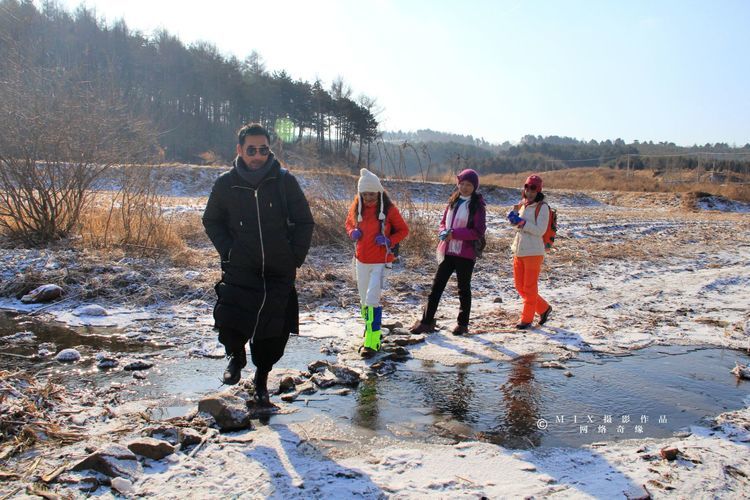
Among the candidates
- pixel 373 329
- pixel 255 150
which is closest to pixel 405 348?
pixel 373 329

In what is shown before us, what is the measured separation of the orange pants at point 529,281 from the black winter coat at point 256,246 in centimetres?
326

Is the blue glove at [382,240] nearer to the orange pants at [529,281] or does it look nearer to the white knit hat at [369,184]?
the white knit hat at [369,184]

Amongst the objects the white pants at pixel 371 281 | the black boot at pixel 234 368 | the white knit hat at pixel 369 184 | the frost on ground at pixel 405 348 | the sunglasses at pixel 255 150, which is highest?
the sunglasses at pixel 255 150

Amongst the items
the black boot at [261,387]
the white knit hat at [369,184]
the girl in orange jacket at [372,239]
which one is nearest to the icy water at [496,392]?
the black boot at [261,387]

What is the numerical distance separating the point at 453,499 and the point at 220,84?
57.3 metres

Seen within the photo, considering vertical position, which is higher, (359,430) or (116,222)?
(116,222)

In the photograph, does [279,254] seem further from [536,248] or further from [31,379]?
[536,248]

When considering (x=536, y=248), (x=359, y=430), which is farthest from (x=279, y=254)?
(x=536, y=248)

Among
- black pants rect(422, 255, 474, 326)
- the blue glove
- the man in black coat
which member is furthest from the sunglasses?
black pants rect(422, 255, 474, 326)

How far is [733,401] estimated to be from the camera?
418 centimetres

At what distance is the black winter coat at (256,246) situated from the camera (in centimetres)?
362

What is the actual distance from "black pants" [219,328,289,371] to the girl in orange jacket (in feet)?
4.87

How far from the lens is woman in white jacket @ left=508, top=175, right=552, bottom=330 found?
236 inches

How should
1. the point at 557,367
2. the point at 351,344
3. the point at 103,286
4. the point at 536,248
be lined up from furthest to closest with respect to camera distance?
the point at 103,286
the point at 536,248
the point at 351,344
the point at 557,367
